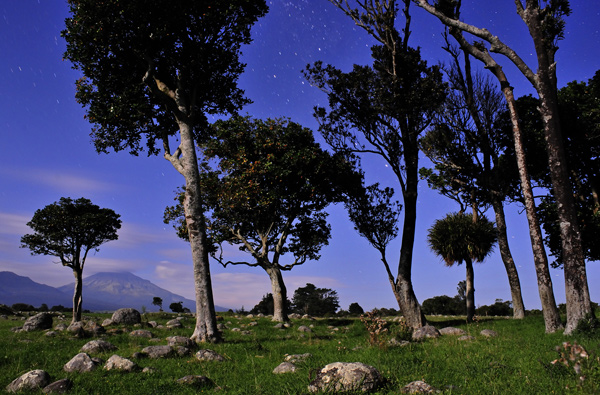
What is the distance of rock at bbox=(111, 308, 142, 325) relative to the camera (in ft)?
66.2

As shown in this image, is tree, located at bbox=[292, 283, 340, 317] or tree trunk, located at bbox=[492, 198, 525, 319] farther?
tree, located at bbox=[292, 283, 340, 317]

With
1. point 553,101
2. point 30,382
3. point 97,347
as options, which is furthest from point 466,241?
point 30,382

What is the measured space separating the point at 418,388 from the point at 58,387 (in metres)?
6.88

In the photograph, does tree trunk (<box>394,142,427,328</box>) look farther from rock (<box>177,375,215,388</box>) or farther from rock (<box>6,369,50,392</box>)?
rock (<box>6,369,50,392</box>)

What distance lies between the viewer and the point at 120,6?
15.6 metres

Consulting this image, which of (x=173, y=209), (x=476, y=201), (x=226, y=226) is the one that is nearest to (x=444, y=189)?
(x=476, y=201)

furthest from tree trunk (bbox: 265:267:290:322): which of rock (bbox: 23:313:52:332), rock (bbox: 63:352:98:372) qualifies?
rock (bbox: 63:352:98:372)

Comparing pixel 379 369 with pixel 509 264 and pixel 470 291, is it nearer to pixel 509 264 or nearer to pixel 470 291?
pixel 509 264

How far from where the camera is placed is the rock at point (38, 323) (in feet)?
60.6

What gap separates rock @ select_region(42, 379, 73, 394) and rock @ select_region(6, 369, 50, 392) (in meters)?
0.33

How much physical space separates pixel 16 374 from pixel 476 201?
28.0 metres

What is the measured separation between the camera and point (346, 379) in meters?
6.02

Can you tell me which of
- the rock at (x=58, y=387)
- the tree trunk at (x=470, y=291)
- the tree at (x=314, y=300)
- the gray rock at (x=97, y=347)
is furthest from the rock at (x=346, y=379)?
the tree at (x=314, y=300)

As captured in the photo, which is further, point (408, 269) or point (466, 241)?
point (466, 241)
